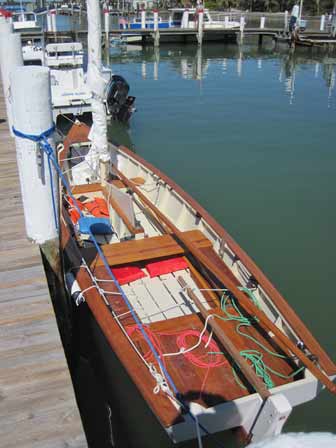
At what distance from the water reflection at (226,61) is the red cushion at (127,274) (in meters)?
20.0

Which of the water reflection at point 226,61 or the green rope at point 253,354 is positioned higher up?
the water reflection at point 226,61

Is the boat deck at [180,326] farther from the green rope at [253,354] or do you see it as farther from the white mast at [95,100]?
the white mast at [95,100]

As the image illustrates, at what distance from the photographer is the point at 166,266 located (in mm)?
6371

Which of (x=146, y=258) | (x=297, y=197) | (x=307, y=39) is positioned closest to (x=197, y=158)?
(x=297, y=197)

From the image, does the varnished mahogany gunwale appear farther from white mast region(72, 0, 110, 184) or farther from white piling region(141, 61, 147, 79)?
white piling region(141, 61, 147, 79)

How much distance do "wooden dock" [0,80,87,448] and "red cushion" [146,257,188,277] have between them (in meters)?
1.76

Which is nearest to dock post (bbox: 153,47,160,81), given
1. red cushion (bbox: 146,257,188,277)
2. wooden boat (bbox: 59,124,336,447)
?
wooden boat (bbox: 59,124,336,447)

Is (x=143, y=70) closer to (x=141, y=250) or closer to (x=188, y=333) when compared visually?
(x=141, y=250)

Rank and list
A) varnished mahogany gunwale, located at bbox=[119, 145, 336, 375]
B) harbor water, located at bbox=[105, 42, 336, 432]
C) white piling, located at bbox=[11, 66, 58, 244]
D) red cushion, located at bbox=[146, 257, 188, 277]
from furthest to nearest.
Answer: harbor water, located at bbox=[105, 42, 336, 432]
red cushion, located at bbox=[146, 257, 188, 277]
varnished mahogany gunwale, located at bbox=[119, 145, 336, 375]
white piling, located at bbox=[11, 66, 58, 244]

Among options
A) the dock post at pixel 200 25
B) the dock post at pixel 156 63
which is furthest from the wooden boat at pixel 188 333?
the dock post at pixel 200 25

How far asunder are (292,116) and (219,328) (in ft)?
54.4

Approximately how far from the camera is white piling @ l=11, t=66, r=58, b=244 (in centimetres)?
440

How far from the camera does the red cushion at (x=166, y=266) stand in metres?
6.29

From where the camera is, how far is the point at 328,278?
27.1ft
